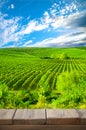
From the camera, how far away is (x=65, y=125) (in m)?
1.61

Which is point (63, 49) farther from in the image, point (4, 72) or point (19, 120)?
point (19, 120)

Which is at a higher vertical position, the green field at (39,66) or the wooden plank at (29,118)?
the wooden plank at (29,118)

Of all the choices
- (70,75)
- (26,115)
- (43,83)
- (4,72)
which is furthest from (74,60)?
(26,115)

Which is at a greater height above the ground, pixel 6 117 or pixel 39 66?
pixel 6 117

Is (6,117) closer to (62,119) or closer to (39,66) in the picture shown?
(62,119)

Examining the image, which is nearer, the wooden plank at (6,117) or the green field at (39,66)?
the wooden plank at (6,117)

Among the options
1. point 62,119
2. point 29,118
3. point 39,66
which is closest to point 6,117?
point 29,118

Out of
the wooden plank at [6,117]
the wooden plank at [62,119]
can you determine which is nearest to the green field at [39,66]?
the wooden plank at [6,117]

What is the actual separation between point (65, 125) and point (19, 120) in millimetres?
246

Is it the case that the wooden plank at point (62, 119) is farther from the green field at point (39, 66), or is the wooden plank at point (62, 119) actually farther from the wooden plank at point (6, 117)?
the green field at point (39, 66)

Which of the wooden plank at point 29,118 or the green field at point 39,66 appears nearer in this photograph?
the wooden plank at point 29,118

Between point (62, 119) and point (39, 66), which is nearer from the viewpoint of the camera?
point (62, 119)

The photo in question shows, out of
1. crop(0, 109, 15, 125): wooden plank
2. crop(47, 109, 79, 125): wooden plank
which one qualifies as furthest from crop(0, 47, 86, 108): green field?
crop(47, 109, 79, 125): wooden plank

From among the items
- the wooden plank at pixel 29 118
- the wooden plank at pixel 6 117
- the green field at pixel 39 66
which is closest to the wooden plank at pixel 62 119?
the wooden plank at pixel 29 118
